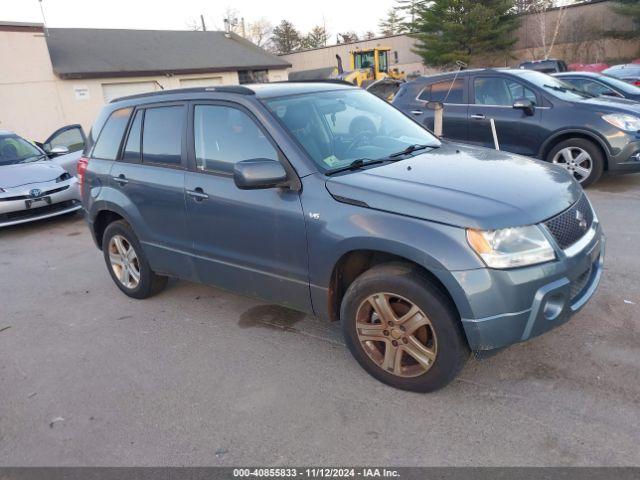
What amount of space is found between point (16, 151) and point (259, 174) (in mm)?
7729

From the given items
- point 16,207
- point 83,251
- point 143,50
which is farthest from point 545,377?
point 143,50

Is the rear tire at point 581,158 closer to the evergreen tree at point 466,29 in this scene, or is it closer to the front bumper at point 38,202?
the front bumper at point 38,202

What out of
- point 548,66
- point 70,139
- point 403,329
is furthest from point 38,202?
point 548,66

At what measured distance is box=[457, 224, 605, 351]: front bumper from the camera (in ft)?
8.63

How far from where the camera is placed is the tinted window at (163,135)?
13.3 feet

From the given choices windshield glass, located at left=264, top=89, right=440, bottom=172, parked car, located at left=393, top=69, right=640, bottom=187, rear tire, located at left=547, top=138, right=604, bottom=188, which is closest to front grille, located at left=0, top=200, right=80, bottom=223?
parked car, located at left=393, top=69, right=640, bottom=187

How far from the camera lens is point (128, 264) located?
4879 millimetres

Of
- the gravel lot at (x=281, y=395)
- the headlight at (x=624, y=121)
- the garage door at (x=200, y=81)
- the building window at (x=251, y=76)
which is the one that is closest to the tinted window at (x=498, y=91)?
the headlight at (x=624, y=121)

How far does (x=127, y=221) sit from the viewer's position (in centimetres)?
462

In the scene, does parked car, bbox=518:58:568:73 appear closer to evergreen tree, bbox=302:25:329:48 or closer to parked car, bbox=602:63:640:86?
parked car, bbox=602:63:640:86

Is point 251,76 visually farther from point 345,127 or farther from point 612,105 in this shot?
point 345,127

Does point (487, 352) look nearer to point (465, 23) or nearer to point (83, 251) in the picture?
point (83, 251)

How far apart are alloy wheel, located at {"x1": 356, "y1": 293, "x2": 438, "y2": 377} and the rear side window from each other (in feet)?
21.1

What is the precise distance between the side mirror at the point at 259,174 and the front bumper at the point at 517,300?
Result: 1.29m
